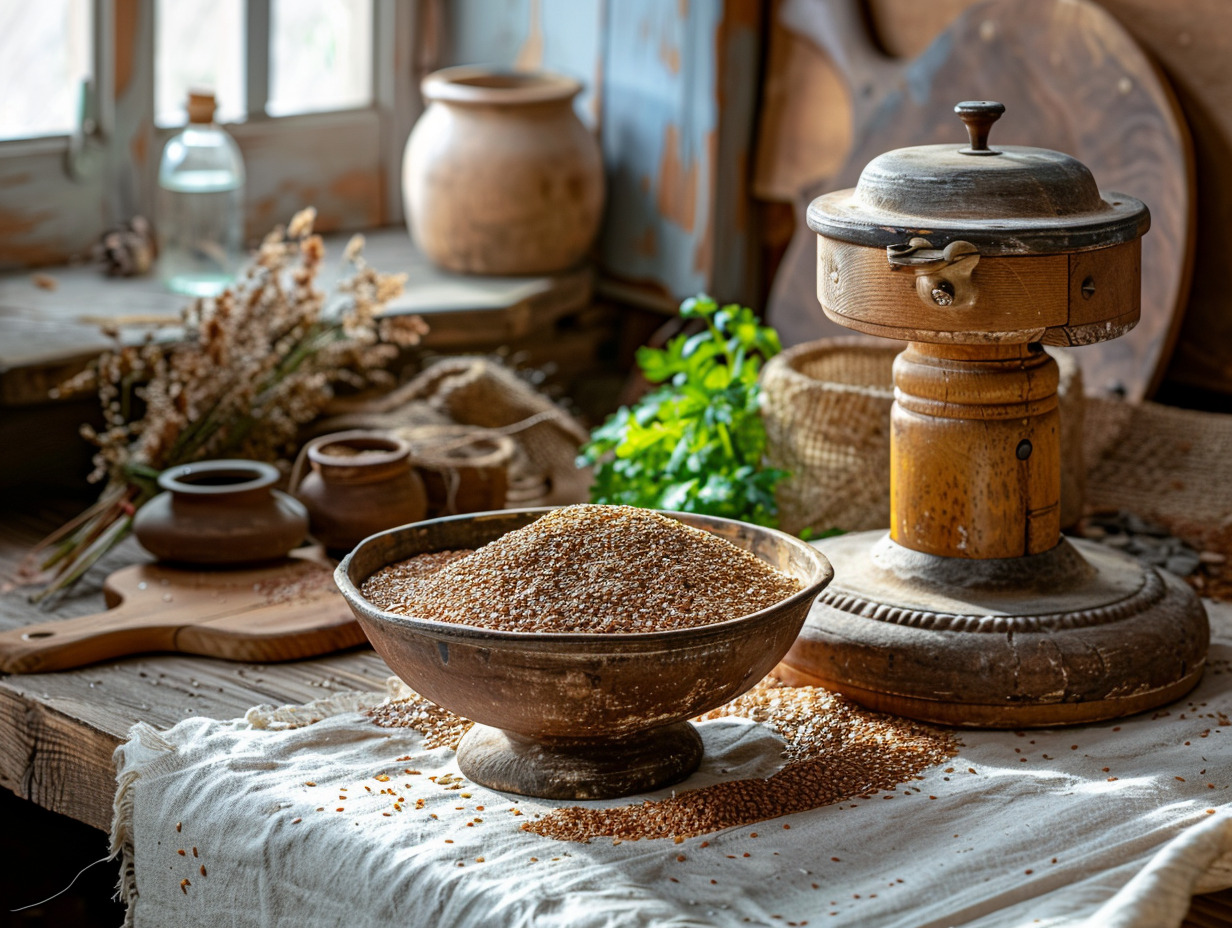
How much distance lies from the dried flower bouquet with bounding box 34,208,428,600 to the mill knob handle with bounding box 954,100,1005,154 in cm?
104

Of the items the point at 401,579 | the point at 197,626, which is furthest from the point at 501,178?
the point at 401,579

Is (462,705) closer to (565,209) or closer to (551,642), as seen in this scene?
(551,642)

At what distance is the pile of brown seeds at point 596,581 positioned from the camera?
156 centimetres

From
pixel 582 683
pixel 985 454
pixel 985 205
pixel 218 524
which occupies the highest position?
pixel 985 205

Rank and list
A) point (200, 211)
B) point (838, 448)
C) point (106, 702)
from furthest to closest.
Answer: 1. point (200, 211)
2. point (838, 448)
3. point (106, 702)

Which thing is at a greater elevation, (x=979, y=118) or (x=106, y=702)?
(x=979, y=118)

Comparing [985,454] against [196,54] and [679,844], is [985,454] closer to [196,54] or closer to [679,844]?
[679,844]

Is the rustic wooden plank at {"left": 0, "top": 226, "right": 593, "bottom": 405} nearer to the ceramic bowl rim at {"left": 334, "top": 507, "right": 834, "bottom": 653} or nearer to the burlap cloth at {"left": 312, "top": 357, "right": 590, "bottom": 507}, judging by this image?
the burlap cloth at {"left": 312, "top": 357, "right": 590, "bottom": 507}

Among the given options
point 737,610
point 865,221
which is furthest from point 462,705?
point 865,221

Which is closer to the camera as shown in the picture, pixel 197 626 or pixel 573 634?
pixel 573 634

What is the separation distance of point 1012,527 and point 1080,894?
0.60m

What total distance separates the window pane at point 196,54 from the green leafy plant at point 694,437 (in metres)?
1.44

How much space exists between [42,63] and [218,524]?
1445 mm

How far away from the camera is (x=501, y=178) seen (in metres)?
3.40
